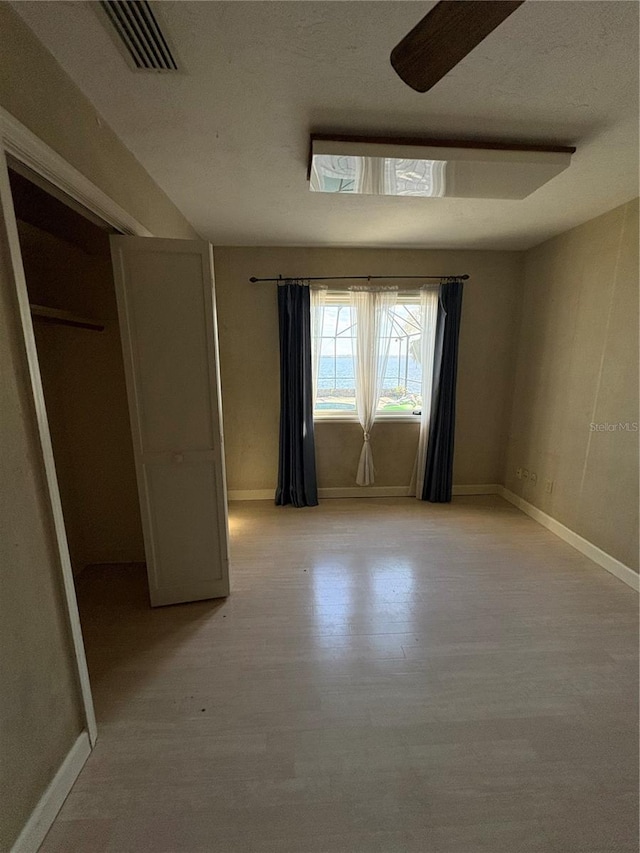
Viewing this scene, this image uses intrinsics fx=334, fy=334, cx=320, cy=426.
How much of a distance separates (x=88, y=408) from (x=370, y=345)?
91.4 inches

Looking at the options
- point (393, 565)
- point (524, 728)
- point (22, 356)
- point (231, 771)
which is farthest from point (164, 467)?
point (524, 728)

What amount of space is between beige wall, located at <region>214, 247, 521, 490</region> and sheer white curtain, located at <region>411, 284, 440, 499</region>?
0.12 metres

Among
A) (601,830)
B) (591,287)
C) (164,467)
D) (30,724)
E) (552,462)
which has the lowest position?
(601,830)

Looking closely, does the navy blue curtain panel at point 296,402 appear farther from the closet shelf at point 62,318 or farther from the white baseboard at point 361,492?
the closet shelf at point 62,318

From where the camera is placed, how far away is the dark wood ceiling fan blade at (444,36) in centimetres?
60

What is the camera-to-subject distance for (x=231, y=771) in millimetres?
1168

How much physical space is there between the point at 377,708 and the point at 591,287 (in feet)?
9.95

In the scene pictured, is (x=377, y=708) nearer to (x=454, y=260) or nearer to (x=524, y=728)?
(x=524, y=728)

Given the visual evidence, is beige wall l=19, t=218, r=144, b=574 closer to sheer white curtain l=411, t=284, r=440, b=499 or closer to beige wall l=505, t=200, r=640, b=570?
sheer white curtain l=411, t=284, r=440, b=499

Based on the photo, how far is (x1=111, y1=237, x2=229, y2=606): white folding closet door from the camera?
5.37ft

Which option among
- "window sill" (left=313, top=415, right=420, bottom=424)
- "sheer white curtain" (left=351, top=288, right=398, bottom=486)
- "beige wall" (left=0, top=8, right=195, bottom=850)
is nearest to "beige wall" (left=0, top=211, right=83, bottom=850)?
"beige wall" (left=0, top=8, right=195, bottom=850)

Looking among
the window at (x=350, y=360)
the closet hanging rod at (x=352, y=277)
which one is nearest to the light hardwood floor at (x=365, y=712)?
the window at (x=350, y=360)

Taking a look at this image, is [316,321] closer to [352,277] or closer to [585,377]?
[352,277]

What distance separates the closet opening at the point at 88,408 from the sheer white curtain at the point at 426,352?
8.37 feet
